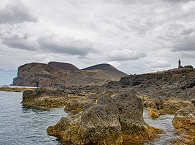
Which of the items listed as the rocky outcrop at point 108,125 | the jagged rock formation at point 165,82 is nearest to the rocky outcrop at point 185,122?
the rocky outcrop at point 108,125

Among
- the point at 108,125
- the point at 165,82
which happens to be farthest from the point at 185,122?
the point at 165,82

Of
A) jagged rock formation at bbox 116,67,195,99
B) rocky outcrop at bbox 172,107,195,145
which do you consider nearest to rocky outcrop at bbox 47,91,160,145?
rocky outcrop at bbox 172,107,195,145

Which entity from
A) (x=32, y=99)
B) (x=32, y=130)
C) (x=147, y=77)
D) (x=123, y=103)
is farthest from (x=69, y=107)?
(x=147, y=77)

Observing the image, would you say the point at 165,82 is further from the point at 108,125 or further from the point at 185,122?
the point at 108,125

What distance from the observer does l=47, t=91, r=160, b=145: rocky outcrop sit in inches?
882

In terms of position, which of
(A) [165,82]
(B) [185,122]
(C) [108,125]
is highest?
(A) [165,82]

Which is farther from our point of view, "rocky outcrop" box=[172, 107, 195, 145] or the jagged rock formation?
the jagged rock formation

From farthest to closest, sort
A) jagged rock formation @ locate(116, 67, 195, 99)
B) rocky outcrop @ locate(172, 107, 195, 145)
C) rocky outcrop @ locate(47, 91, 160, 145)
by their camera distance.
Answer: jagged rock formation @ locate(116, 67, 195, 99)
rocky outcrop @ locate(172, 107, 195, 145)
rocky outcrop @ locate(47, 91, 160, 145)

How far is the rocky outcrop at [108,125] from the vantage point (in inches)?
882

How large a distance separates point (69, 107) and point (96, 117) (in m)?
36.0

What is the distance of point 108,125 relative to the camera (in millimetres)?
22562

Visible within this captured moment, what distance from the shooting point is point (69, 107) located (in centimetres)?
5772

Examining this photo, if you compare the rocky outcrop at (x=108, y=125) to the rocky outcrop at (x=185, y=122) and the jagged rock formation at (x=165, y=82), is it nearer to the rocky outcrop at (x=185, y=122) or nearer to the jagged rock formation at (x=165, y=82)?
the rocky outcrop at (x=185, y=122)

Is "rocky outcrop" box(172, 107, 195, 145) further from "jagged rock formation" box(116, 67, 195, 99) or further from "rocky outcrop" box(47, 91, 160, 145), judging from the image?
"jagged rock formation" box(116, 67, 195, 99)
